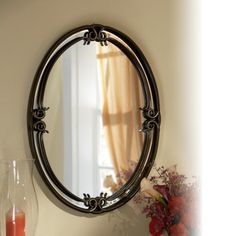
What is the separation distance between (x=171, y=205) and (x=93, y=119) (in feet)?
1.46

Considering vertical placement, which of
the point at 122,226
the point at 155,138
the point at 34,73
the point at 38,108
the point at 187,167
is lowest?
the point at 122,226

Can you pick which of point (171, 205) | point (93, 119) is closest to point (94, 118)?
point (93, 119)

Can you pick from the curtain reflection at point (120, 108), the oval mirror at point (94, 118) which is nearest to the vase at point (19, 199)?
the oval mirror at point (94, 118)

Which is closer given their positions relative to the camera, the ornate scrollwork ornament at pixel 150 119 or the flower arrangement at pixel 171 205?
the flower arrangement at pixel 171 205

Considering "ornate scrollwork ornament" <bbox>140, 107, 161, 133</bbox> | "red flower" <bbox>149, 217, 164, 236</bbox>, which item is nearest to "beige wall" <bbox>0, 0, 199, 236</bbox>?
"ornate scrollwork ornament" <bbox>140, 107, 161, 133</bbox>

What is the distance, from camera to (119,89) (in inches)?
67.2

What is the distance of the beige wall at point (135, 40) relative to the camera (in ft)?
5.57

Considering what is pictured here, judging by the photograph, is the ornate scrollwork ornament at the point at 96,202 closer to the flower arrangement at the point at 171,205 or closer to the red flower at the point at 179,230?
the flower arrangement at the point at 171,205

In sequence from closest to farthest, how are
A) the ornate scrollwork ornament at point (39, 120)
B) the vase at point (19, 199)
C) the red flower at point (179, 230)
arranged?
the red flower at point (179, 230)
the vase at point (19, 199)
the ornate scrollwork ornament at point (39, 120)

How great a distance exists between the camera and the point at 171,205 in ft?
4.96

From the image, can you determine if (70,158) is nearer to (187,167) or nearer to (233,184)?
(187,167)

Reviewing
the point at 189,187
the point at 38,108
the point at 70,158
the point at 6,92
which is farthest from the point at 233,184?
the point at 6,92

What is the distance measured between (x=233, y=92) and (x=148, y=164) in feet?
1.31

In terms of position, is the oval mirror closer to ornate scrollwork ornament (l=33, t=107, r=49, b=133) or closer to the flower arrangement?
ornate scrollwork ornament (l=33, t=107, r=49, b=133)
